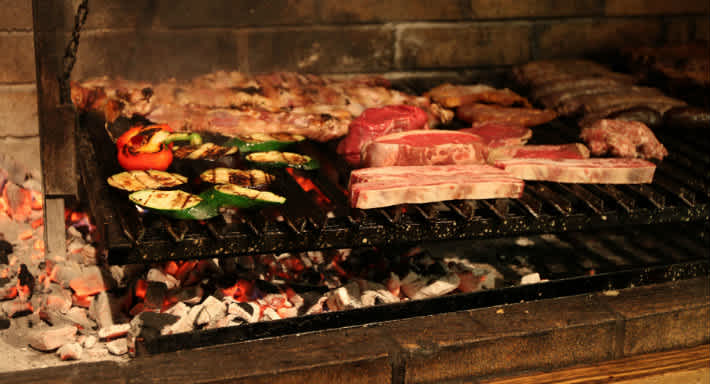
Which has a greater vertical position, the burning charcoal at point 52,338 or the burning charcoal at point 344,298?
the burning charcoal at point 344,298

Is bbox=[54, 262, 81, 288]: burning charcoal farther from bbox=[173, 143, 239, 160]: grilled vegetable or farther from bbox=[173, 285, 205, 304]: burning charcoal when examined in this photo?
bbox=[173, 143, 239, 160]: grilled vegetable

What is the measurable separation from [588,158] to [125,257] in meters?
2.47

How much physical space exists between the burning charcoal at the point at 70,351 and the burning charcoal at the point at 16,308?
44cm

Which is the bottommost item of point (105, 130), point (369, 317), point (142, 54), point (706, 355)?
point (706, 355)

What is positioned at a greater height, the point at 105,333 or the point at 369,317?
the point at 369,317

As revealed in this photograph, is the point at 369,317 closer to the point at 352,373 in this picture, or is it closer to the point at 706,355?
the point at 352,373

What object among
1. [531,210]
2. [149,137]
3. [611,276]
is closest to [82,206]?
[149,137]

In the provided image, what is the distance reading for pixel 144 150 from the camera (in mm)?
3529

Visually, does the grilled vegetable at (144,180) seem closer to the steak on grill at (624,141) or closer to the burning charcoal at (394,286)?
the burning charcoal at (394,286)

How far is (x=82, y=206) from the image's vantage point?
15.5 ft

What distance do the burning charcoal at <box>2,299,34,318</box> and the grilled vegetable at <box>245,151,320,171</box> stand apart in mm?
1319

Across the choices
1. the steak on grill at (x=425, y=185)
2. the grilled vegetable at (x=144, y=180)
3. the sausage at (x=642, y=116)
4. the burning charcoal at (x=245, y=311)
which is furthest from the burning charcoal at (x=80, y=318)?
the sausage at (x=642, y=116)

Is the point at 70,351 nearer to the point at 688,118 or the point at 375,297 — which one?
the point at 375,297

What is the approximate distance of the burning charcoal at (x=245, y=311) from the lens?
356 centimetres
